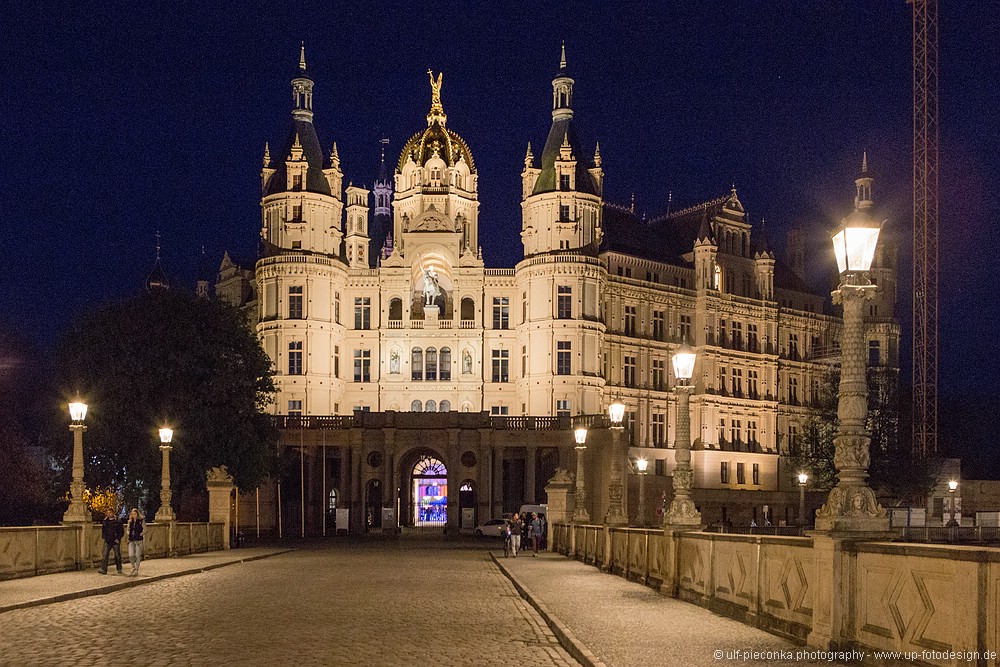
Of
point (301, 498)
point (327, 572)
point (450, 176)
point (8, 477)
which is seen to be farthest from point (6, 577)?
point (450, 176)

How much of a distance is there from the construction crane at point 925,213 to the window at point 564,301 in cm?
2494

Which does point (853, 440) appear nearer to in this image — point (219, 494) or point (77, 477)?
point (77, 477)

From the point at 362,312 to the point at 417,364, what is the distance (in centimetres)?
526

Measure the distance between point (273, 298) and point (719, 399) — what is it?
33.9 meters

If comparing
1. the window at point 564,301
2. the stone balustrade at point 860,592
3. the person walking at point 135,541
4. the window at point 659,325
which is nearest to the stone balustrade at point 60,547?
the person walking at point 135,541

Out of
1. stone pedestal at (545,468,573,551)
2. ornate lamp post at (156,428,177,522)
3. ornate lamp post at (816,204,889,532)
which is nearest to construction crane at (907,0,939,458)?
stone pedestal at (545,468,573,551)

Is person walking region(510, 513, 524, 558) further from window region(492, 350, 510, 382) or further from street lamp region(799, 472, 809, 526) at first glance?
window region(492, 350, 510, 382)

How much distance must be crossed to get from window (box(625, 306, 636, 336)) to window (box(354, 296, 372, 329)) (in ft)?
60.8

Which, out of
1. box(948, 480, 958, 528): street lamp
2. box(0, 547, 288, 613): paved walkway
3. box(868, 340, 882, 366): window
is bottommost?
box(948, 480, 958, 528): street lamp

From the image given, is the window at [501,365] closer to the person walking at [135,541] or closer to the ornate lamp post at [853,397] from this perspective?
the person walking at [135,541]

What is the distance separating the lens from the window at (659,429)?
9231 centimetres

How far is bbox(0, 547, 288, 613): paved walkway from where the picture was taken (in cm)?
2189

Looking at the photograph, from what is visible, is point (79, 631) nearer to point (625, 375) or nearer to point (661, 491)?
point (661, 491)

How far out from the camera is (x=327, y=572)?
3234 cm
